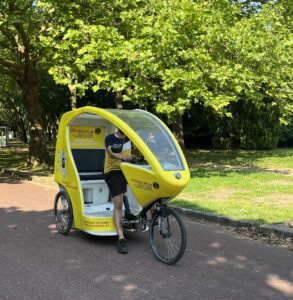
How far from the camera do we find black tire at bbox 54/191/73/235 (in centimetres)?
732

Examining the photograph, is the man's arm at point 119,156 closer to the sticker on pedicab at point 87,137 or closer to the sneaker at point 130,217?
the sneaker at point 130,217

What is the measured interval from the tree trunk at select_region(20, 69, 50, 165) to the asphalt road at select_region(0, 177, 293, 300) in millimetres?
11286

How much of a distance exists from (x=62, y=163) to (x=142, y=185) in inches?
80.2

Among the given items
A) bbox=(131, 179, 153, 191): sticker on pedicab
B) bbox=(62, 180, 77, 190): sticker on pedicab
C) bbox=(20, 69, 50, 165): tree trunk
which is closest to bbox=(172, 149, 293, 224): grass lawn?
bbox=(131, 179, 153, 191): sticker on pedicab

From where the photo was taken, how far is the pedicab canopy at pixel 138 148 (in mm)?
5855

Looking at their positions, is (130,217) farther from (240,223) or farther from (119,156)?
(240,223)

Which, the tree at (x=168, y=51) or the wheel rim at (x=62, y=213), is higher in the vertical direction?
the tree at (x=168, y=51)

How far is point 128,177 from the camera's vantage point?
6359 millimetres

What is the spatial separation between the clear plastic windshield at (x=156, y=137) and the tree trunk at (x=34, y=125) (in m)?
12.9

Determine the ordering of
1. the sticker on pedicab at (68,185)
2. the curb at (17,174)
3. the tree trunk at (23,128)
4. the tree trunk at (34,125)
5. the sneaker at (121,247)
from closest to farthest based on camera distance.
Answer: the sneaker at (121,247) < the sticker on pedicab at (68,185) < the curb at (17,174) < the tree trunk at (34,125) < the tree trunk at (23,128)

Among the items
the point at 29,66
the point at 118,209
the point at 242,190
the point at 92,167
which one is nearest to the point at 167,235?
the point at 118,209

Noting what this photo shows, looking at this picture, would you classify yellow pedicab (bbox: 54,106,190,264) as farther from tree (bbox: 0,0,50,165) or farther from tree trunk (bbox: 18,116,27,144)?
tree trunk (bbox: 18,116,27,144)

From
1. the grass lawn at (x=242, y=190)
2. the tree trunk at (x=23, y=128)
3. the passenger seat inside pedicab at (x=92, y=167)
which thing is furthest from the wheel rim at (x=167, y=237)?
the tree trunk at (x=23, y=128)

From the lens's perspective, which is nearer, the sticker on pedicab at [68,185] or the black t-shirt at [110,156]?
the black t-shirt at [110,156]
